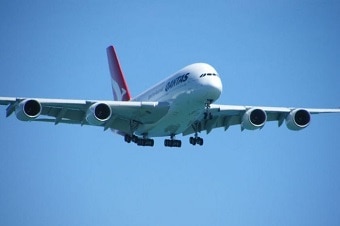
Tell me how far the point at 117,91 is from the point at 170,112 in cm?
1488

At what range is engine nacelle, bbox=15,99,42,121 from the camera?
118ft

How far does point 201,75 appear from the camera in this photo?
3659cm

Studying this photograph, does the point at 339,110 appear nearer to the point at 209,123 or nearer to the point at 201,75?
the point at 209,123

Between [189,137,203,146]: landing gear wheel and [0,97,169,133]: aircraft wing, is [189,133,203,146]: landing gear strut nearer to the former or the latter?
A: [189,137,203,146]: landing gear wheel

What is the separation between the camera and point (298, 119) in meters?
40.7

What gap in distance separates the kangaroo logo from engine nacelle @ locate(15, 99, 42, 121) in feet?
47.6

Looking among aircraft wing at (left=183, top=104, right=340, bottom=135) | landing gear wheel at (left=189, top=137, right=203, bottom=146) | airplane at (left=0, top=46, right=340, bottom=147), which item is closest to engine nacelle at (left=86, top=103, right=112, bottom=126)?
airplane at (left=0, top=46, right=340, bottom=147)

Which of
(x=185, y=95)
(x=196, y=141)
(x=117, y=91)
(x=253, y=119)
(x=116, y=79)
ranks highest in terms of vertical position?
(x=116, y=79)

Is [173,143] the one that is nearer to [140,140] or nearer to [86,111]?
[140,140]

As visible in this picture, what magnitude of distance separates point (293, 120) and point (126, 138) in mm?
10510

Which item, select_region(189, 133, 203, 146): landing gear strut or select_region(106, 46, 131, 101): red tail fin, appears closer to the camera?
select_region(189, 133, 203, 146): landing gear strut

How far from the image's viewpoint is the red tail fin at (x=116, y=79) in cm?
5062

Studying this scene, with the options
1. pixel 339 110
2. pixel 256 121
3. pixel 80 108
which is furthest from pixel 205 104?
pixel 339 110

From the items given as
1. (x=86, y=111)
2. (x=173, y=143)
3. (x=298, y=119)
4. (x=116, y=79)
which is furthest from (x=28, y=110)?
(x=116, y=79)
